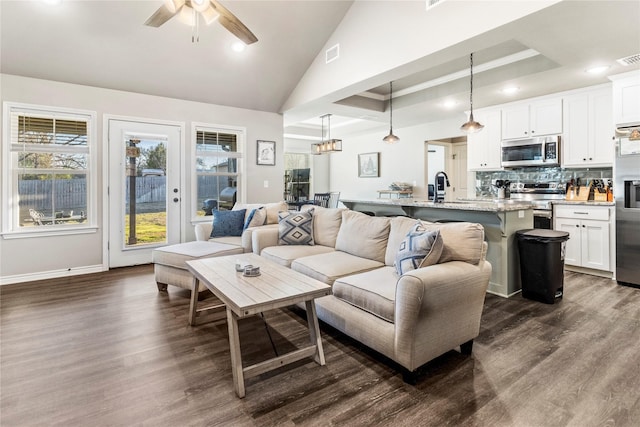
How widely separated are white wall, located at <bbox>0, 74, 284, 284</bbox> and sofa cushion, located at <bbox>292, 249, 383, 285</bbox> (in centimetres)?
303

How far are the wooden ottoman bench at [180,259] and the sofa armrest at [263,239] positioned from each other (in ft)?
0.71

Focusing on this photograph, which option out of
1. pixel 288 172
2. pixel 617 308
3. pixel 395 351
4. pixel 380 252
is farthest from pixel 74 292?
pixel 288 172

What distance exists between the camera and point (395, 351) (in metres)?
1.99

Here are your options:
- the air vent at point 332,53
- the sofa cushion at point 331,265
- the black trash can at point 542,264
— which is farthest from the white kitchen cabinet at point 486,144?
the sofa cushion at point 331,265

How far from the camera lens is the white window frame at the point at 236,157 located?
5.33 m

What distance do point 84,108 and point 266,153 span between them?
107 inches

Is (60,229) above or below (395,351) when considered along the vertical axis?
above

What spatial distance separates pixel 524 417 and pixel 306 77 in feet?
16.1

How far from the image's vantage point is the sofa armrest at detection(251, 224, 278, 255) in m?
3.76

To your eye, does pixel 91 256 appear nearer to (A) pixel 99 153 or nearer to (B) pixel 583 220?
(A) pixel 99 153

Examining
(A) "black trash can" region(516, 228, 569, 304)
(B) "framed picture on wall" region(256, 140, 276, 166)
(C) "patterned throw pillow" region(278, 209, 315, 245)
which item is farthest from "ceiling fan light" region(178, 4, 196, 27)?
(A) "black trash can" region(516, 228, 569, 304)

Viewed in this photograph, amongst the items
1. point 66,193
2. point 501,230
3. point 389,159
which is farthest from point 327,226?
point 389,159

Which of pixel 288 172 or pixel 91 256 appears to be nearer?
pixel 91 256

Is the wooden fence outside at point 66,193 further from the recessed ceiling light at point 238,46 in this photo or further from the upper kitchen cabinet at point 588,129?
the upper kitchen cabinet at point 588,129
